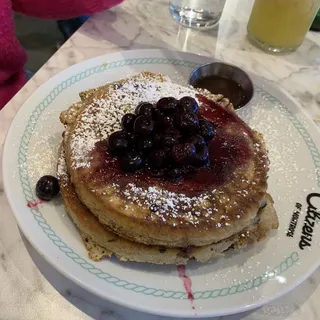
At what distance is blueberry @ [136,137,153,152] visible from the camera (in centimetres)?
110

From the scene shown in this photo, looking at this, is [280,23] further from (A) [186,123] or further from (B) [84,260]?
(B) [84,260]

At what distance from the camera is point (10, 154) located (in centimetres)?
125

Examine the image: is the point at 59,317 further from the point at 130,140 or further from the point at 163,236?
the point at 130,140

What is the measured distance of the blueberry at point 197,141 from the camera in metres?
1.11

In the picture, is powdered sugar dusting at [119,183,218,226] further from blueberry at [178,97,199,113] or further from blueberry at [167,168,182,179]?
blueberry at [178,97,199,113]

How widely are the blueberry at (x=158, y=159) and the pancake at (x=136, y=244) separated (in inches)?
7.8

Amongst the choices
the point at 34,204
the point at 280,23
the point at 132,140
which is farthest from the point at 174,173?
the point at 280,23

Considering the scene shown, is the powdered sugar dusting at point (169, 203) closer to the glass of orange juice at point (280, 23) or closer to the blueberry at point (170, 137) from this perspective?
the blueberry at point (170, 137)

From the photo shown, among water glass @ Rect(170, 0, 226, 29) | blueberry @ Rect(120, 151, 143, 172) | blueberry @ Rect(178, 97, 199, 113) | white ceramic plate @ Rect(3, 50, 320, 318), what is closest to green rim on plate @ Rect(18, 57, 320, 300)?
white ceramic plate @ Rect(3, 50, 320, 318)

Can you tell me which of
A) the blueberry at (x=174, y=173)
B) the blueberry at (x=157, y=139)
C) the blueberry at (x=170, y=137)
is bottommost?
the blueberry at (x=174, y=173)

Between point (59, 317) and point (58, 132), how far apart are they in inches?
22.3

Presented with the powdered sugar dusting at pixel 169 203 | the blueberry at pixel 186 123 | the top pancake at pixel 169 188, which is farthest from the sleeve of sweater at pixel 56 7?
the powdered sugar dusting at pixel 169 203

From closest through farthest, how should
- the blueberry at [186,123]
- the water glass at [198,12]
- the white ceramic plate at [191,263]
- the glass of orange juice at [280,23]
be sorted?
the white ceramic plate at [191,263]
the blueberry at [186,123]
the glass of orange juice at [280,23]
the water glass at [198,12]

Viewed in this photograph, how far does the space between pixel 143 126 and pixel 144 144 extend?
0.05m
